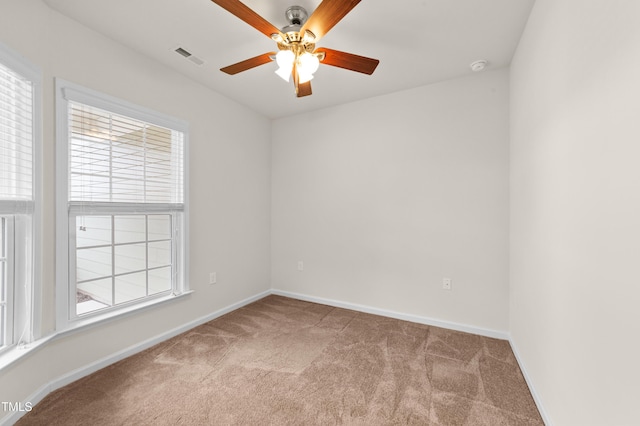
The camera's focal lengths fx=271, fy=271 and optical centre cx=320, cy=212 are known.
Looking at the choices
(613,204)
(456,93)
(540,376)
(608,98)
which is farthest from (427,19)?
(540,376)

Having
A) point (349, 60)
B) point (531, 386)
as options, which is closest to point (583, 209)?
point (531, 386)

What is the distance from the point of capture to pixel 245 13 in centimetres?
147

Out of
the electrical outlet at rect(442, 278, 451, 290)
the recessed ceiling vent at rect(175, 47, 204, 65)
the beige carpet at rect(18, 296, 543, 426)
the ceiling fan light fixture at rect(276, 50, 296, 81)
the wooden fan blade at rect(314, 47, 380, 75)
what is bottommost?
the beige carpet at rect(18, 296, 543, 426)

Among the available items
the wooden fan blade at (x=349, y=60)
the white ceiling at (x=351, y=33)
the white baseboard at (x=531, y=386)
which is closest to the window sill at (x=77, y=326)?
the white ceiling at (x=351, y=33)

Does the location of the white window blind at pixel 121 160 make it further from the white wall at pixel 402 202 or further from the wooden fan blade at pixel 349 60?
the wooden fan blade at pixel 349 60

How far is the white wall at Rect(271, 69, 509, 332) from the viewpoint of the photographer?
2650mm

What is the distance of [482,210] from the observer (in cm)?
267

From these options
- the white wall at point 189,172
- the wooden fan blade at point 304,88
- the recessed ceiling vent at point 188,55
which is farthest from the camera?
the recessed ceiling vent at point 188,55

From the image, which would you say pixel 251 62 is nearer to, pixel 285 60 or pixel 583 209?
pixel 285 60

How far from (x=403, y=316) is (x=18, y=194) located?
337cm

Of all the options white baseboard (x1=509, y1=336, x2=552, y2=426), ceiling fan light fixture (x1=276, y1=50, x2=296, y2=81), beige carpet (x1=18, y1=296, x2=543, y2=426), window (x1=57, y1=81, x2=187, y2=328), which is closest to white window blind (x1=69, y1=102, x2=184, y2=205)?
window (x1=57, y1=81, x2=187, y2=328)

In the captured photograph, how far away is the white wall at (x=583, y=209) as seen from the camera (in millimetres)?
895

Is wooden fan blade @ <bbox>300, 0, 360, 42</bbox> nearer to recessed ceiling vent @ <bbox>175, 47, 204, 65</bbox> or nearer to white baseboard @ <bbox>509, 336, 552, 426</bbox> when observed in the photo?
recessed ceiling vent @ <bbox>175, 47, 204, 65</bbox>

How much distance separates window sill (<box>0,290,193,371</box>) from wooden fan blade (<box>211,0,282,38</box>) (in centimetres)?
226
